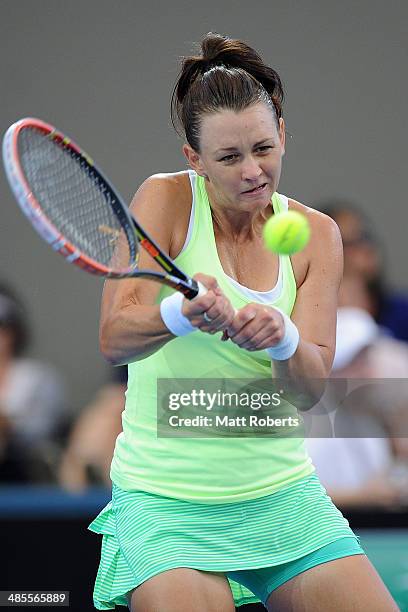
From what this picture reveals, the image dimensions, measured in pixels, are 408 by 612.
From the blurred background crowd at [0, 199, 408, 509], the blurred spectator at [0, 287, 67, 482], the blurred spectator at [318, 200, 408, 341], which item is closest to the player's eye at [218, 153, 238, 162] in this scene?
the blurred background crowd at [0, 199, 408, 509]

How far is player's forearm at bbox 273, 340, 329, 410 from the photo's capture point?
2055 mm

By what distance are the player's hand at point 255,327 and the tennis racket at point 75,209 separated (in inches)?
3.3

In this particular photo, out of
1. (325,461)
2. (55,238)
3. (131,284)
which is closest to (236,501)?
(131,284)

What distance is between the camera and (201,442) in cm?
208

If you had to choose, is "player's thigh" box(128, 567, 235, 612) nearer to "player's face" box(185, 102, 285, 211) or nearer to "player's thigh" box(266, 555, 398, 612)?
"player's thigh" box(266, 555, 398, 612)

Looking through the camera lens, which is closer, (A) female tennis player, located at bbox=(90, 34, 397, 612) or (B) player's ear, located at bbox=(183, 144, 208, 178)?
(A) female tennis player, located at bbox=(90, 34, 397, 612)

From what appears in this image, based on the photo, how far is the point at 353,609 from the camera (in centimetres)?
199

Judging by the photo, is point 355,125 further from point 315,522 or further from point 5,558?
point 315,522

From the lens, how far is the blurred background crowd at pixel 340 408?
372 cm

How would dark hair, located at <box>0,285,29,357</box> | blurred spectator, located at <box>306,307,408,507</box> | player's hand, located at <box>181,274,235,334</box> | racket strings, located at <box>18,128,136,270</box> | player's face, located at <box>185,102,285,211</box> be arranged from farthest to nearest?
1. dark hair, located at <box>0,285,29,357</box>
2. blurred spectator, located at <box>306,307,408,507</box>
3. player's face, located at <box>185,102,285,211</box>
4. racket strings, located at <box>18,128,136,270</box>
5. player's hand, located at <box>181,274,235,334</box>

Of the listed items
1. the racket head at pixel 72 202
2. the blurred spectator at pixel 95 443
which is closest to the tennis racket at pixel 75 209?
the racket head at pixel 72 202

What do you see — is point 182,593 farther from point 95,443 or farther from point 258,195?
point 95,443

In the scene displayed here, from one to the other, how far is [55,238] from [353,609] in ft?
2.79

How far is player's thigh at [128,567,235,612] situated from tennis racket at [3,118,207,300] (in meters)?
0.50
